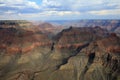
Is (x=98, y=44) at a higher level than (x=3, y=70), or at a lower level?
higher

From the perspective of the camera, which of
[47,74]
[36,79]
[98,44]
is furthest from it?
[98,44]

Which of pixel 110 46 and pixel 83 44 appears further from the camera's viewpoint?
pixel 83 44

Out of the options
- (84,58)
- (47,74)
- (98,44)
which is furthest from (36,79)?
(98,44)

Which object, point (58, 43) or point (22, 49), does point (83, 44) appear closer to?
point (58, 43)

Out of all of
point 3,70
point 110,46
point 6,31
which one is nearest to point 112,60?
point 110,46

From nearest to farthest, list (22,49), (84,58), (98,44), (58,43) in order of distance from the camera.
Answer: (84,58) < (98,44) < (22,49) < (58,43)

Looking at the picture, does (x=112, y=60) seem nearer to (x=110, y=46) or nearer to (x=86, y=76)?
(x=86, y=76)
